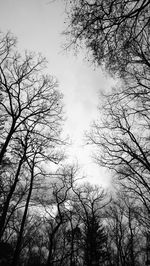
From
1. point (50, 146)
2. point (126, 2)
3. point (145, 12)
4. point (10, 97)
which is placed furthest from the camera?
point (50, 146)

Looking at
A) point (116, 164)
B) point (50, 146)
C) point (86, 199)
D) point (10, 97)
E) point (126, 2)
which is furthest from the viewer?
point (86, 199)

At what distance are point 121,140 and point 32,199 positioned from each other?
1131 centimetres

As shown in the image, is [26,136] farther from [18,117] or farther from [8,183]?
[8,183]

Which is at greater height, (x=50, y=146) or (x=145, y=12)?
(x=50, y=146)

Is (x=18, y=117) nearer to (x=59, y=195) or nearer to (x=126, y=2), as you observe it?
(x=126, y=2)

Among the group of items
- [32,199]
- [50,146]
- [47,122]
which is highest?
[47,122]

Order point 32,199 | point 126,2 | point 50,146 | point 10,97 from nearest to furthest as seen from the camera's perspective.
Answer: point 126,2, point 10,97, point 50,146, point 32,199

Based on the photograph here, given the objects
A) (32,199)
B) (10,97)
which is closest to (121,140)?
(10,97)

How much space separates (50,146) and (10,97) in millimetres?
4679

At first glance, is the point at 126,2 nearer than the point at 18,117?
Yes

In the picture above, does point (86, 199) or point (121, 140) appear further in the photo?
point (86, 199)

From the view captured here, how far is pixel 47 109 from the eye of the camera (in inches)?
461

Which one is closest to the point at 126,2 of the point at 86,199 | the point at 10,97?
the point at 10,97

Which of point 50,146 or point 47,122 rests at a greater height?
point 47,122
